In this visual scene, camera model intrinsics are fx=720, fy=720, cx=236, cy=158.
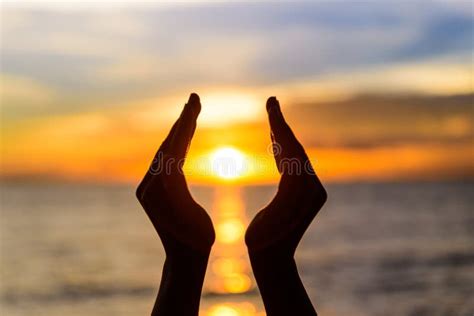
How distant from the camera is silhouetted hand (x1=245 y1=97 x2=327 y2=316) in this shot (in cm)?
288

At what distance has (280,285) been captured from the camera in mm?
2898

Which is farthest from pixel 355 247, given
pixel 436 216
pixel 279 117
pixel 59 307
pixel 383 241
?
pixel 279 117

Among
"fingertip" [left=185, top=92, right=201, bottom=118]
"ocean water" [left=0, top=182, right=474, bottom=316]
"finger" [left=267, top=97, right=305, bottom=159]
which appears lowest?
"finger" [left=267, top=97, right=305, bottom=159]

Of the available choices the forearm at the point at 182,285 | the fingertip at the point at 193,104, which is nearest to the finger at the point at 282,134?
the fingertip at the point at 193,104

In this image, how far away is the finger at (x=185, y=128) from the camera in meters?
3.20

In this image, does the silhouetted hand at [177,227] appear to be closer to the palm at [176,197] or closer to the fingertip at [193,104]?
the palm at [176,197]

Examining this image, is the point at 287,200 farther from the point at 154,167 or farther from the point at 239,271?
the point at 239,271

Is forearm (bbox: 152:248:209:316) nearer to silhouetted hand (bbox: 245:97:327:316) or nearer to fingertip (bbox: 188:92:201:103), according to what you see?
silhouetted hand (bbox: 245:97:327:316)

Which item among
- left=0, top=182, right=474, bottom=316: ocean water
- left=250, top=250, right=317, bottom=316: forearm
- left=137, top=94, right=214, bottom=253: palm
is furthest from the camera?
left=0, top=182, right=474, bottom=316: ocean water

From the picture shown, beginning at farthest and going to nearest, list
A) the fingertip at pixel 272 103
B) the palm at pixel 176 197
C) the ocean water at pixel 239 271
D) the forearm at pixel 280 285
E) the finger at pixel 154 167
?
the ocean water at pixel 239 271 < the fingertip at pixel 272 103 < the finger at pixel 154 167 < the palm at pixel 176 197 < the forearm at pixel 280 285

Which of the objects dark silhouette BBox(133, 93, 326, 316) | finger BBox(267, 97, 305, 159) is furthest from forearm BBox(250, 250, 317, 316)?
finger BBox(267, 97, 305, 159)

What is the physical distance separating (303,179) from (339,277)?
9958 mm

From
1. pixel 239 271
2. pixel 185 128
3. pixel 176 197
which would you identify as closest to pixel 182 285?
pixel 176 197

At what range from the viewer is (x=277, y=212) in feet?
10.0
